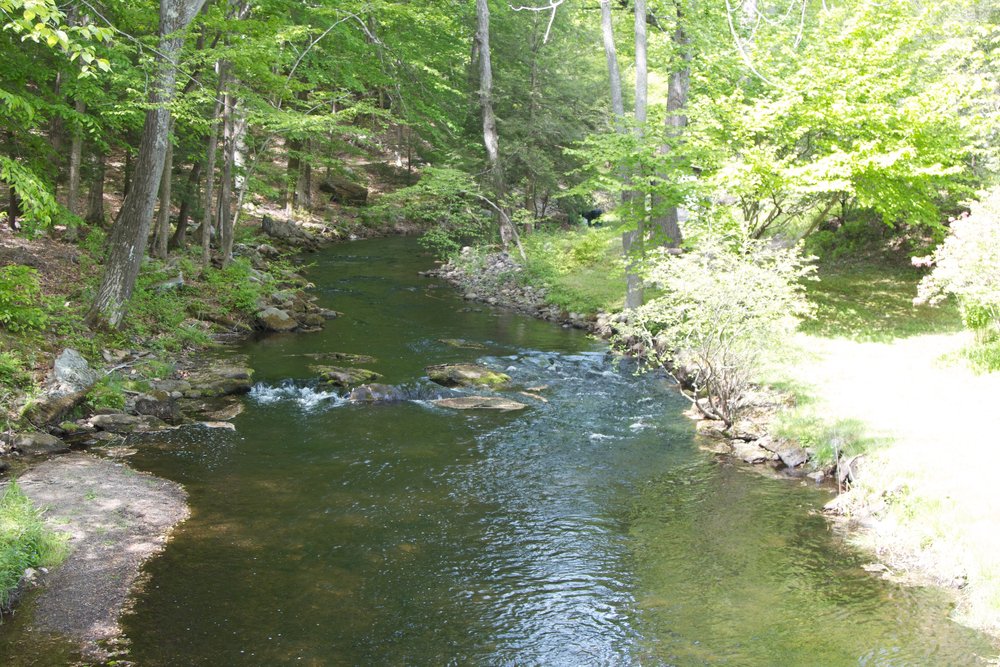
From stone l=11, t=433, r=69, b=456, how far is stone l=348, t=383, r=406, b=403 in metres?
4.12

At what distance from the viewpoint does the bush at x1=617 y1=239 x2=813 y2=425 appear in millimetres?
10109

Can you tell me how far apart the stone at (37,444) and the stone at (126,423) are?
75 cm

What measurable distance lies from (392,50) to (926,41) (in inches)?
536

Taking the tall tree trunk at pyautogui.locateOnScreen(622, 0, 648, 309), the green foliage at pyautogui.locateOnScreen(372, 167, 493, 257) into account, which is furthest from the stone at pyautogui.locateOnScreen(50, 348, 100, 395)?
the green foliage at pyautogui.locateOnScreen(372, 167, 493, 257)

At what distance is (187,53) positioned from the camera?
1396 centimetres

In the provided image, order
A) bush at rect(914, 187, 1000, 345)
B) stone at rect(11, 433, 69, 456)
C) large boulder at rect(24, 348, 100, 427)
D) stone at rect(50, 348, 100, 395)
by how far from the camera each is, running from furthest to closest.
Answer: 1. bush at rect(914, 187, 1000, 345)
2. stone at rect(50, 348, 100, 395)
3. large boulder at rect(24, 348, 100, 427)
4. stone at rect(11, 433, 69, 456)

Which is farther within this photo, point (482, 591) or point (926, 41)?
point (926, 41)

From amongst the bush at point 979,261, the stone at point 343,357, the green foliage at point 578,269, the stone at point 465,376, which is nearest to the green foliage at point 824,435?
the bush at point 979,261

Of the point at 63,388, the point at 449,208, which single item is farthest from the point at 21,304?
the point at 449,208

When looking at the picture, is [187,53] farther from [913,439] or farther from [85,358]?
[913,439]

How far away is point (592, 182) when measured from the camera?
51.3 feet

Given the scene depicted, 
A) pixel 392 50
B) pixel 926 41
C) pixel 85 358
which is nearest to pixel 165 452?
pixel 85 358

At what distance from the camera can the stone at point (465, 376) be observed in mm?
12859

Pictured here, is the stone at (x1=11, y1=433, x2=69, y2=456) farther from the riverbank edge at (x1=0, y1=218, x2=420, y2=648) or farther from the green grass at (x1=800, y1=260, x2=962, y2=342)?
the green grass at (x1=800, y1=260, x2=962, y2=342)
